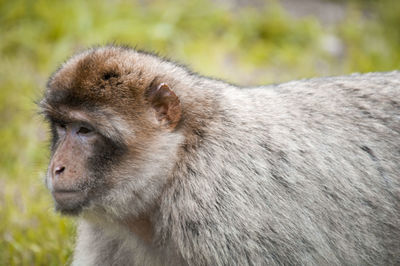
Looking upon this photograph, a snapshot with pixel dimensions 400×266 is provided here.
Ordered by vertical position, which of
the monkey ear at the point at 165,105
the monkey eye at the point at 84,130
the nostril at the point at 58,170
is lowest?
the nostril at the point at 58,170

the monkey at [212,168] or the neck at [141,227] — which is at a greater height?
the monkey at [212,168]

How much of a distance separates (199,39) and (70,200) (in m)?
5.33

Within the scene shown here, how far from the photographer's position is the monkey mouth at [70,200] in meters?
3.10

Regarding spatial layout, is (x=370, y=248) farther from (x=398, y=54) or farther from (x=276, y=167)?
(x=398, y=54)

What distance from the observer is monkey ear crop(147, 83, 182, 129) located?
3.24m

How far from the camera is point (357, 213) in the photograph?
3.33 m

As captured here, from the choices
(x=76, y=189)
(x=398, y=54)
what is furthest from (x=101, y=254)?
(x=398, y=54)

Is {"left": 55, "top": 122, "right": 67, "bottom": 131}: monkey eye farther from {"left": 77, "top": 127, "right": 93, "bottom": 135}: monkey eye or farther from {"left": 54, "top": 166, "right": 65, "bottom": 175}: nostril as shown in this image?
{"left": 54, "top": 166, "right": 65, "bottom": 175}: nostril

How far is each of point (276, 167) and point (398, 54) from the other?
5.19 m

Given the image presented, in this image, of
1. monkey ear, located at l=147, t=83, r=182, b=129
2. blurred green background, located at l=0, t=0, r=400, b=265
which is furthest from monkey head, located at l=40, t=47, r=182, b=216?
blurred green background, located at l=0, t=0, r=400, b=265

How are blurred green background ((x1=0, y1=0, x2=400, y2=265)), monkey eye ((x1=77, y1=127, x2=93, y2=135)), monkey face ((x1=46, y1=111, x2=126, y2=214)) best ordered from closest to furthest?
monkey face ((x1=46, y1=111, x2=126, y2=214)), monkey eye ((x1=77, y1=127, x2=93, y2=135)), blurred green background ((x1=0, y1=0, x2=400, y2=265))

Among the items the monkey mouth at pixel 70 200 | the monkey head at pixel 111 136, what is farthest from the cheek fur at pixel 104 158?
the monkey mouth at pixel 70 200

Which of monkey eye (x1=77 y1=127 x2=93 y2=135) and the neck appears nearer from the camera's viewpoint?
monkey eye (x1=77 y1=127 x2=93 y2=135)

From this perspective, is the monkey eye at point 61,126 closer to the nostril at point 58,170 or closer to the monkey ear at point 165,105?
the nostril at point 58,170
